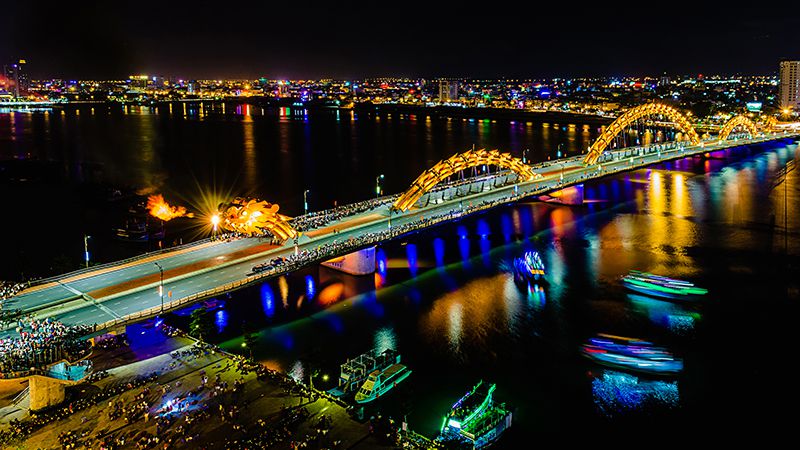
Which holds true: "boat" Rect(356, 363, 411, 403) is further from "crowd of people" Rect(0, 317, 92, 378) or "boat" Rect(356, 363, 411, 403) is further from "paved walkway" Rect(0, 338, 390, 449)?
"crowd of people" Rect(0, 317, 92, 378)

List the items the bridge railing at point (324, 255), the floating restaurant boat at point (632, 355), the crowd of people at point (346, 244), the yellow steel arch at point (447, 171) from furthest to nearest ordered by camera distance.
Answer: the yellow steel arch at point (447, 171) → the crowd of people at point (346, 244) → the floating restaurant boat at point (632, 355) → the bridge railing at point (324, 255)

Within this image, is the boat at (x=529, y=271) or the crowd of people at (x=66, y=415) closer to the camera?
the crowd of people at (x=66, y=415)

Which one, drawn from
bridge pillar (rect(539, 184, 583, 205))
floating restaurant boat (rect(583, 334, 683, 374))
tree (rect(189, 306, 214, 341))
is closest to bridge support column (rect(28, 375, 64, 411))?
tree (rect(189, 306, 214, 341))

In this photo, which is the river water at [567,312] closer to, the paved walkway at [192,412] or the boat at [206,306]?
the boat at [206,306]

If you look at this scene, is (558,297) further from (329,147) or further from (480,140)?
(480,140)

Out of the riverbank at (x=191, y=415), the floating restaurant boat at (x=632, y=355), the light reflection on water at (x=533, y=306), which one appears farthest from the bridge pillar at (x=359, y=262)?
the riverbank at (x=191, y=415)
